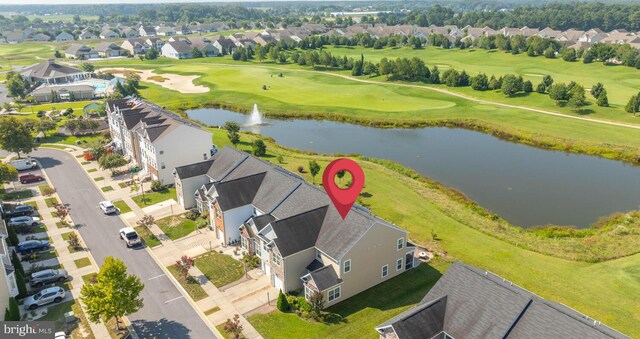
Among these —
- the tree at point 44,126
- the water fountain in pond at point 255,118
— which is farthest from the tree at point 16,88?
the water fountain in pond at point 255,118

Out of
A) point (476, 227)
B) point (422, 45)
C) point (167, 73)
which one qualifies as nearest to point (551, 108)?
point (476, 227)

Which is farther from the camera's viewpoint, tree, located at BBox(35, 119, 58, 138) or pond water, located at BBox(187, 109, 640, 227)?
tree, located at BBox(35, 119, 58, 138)

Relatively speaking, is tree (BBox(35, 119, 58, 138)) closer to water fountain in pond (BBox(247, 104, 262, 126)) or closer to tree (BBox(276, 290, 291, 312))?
water fountain in pond (BBox(247, 104, 262, 126))

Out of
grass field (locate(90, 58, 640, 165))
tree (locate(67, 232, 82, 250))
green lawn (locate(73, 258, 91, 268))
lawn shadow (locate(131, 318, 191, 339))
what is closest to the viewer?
lawn shadow (locate(131, 318, 191, 339))

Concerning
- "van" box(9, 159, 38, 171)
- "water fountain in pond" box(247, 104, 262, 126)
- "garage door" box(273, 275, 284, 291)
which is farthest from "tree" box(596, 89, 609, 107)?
"van" box(9, 159, 38, 171)

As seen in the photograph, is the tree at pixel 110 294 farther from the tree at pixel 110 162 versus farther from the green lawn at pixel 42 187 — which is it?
the green lawn at pixel 42 187

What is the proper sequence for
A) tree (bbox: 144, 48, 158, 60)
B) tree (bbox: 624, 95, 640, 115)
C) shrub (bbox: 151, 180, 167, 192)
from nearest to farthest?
shrub (bbox: 151, 180, 167, 192) → tree (bbox: 624, 95, 640, 115) → tree (bbox: 144, 48, 158, 60)

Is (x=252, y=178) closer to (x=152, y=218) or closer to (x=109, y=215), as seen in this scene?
(x=152, y=218)
